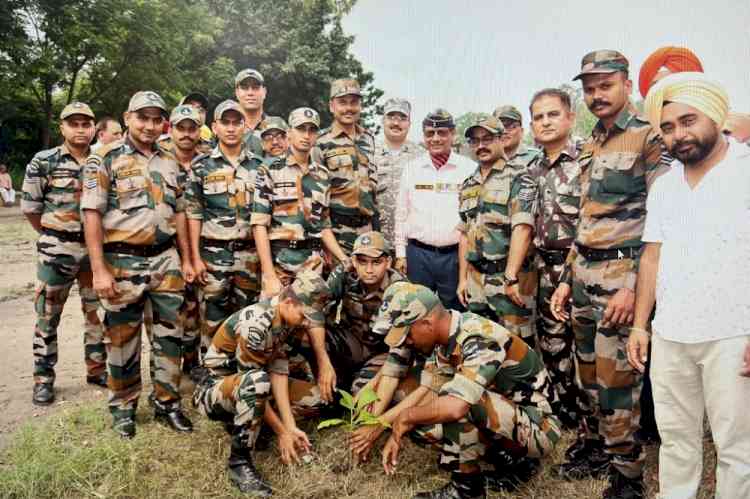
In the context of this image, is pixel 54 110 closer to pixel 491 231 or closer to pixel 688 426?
pixel 491 231

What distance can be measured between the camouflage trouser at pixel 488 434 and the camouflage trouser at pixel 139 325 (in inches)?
77.8

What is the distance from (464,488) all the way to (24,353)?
4.70 metres

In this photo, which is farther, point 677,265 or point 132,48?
point 132,48

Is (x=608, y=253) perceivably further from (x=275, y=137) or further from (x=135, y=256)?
(x=275, y=137)

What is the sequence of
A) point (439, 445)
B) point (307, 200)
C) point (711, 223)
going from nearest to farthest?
point (711, 223), point (439, 445), point (307, 200)

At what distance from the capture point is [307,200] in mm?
4211

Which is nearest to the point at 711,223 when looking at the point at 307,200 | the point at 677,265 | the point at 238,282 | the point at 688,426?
the point at 677,265

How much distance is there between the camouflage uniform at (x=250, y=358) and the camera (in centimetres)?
305

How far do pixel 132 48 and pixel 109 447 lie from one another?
16.9 meters

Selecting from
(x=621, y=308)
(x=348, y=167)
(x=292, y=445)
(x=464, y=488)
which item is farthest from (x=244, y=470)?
(x=348, y=167)

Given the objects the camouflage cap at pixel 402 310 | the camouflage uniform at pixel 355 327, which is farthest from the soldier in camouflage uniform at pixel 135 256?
the camouflage cap at pixel 402 310

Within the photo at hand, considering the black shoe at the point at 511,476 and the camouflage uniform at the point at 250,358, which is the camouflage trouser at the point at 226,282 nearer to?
the camouflage uniform at the point at 250,358

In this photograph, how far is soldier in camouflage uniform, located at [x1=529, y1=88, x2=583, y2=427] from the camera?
133 inches

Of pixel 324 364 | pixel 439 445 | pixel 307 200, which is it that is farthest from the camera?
pixel 307 200
